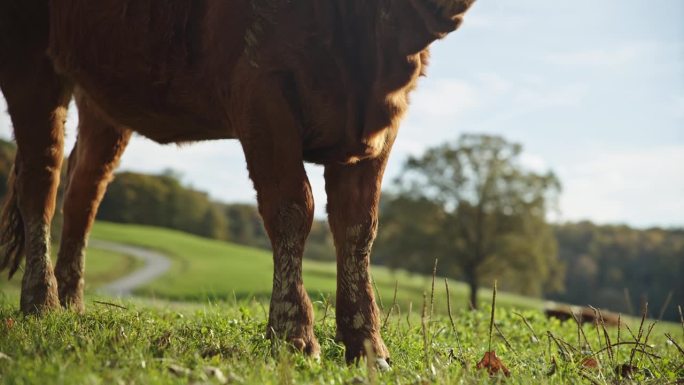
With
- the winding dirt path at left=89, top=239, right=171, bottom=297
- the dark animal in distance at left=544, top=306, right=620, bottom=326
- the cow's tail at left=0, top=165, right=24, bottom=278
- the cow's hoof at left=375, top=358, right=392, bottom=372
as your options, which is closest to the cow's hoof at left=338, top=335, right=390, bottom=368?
the cow's hoof at left=375, top=358, right=392, bottom=372

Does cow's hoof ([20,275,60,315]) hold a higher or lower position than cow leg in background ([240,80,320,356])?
lower

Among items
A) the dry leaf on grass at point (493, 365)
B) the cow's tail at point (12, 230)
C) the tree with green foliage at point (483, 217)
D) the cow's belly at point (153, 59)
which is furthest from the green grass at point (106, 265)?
the dry leaf on grass at point (493, 365)

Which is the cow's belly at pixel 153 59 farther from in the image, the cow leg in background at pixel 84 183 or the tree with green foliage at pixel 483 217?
the tree with green foliage at pixel 483 217

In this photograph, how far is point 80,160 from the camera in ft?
18.4

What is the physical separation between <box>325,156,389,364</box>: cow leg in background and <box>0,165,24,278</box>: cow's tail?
3.17 meters

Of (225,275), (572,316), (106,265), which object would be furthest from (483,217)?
(572,316)

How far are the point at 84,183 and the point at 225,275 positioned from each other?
1510 inches

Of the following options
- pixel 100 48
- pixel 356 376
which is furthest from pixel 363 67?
pixel 100 48

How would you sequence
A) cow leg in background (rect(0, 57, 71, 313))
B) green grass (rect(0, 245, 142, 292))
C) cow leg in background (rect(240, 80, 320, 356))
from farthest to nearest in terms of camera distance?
green grass (rect(0, 245, 142, 292)), cow leg in background (rect(0, 57, 71, 313)), cow leg in background (rect(240, 80, 320, 356))

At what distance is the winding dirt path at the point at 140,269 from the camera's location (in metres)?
37.2

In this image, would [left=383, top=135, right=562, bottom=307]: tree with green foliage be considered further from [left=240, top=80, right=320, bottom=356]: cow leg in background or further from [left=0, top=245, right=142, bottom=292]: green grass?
[left=240, top=80, right=320, bottom=356]: cow leg in background

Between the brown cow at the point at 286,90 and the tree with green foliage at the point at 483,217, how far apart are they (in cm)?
3588

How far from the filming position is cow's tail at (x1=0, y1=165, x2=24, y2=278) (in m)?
5.35

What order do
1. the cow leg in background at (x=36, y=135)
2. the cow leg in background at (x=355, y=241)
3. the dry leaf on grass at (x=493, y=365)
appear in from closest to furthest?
the dry leaf on grass at (x=493, y=365) → the cow leg in background at (x=355, y=241) → the cow leg in background at (x=36, y=135)
